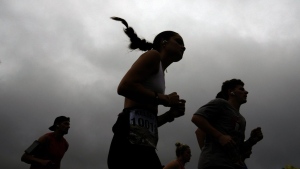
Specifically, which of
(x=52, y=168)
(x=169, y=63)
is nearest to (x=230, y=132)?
(x=169, y=63)

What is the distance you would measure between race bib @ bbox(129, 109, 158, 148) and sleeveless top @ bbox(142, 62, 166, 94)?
176 mm

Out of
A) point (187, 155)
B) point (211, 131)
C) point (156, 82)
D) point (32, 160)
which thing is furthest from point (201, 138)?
point (187, 155)

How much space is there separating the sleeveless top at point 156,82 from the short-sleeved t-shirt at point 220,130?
137cm

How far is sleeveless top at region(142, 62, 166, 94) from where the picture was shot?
2.38 meters

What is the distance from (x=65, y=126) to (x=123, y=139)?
4576 millimetres

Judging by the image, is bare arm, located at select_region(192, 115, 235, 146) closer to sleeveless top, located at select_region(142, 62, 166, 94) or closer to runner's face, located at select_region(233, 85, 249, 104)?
runner's face, located at select_region(233, 85, 249, 104)

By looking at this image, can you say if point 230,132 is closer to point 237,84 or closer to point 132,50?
point 237,84

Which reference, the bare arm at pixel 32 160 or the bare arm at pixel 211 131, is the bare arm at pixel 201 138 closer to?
the bare arm at pixel 211 131

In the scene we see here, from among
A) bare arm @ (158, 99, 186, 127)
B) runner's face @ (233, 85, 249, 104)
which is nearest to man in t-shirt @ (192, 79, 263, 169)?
runner's face @ (233, 85, 249, 104)

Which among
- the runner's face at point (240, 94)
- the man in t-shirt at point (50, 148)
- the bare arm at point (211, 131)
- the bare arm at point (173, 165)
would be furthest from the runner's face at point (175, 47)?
the bare arm at point (173, 165)

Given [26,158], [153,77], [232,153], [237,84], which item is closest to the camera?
[153,77]

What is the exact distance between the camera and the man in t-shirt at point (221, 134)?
137 inches

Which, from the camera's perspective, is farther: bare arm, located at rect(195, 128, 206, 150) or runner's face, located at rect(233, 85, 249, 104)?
runner's face, located at rect(233, 85, 249, 104)

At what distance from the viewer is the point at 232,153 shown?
344 centimetres
